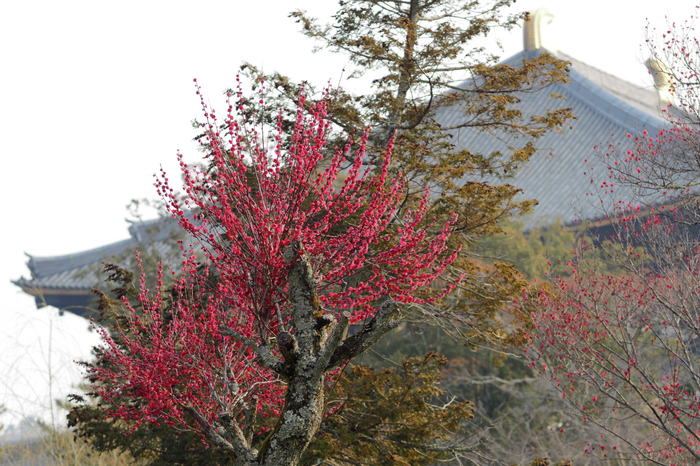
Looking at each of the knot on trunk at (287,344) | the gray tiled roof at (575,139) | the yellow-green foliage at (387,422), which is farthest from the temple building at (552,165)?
the knot on trunk at (287,344)

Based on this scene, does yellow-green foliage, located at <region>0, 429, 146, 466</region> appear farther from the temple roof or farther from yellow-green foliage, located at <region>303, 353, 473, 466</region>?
the temple roof

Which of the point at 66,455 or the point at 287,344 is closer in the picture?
the point at 287,344

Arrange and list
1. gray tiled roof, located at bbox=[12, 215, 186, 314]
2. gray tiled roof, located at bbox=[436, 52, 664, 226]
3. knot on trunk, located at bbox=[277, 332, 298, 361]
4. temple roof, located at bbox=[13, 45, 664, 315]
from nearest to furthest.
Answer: knot on trunk, located at bbox=[277, 332, 298, 361]
gray tiled roof, located at bbox=[436, 52, 664, 226]
temple roof, located at bbox=[13, 45, 664, 315]
gray tiled roof, located at bbox=[12, 215, 186, 314]

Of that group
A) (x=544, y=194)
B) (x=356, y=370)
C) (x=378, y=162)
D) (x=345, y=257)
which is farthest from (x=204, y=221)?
(x=544, y=194)

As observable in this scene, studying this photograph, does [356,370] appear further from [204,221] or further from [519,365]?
[519,365]

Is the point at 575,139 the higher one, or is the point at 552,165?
the point at 575,139

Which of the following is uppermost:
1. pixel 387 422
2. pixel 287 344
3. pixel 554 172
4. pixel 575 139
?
pixel 287 344

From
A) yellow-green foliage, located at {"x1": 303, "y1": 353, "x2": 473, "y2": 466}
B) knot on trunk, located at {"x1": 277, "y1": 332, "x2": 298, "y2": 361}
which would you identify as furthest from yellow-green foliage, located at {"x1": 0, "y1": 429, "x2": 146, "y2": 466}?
knot on trunk, located at {"x1": 277, "y1": 332, "x2": 298, "y2": 361}

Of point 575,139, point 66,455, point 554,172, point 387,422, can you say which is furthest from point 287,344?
point 575,139

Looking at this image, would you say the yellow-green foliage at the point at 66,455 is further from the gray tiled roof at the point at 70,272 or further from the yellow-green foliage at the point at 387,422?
the gray tiled roof at the point at 70,272

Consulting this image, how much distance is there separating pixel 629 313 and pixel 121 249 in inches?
954

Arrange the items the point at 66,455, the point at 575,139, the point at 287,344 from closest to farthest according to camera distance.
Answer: the point at 287,344 → the point at 66,455 → the point at 575,139

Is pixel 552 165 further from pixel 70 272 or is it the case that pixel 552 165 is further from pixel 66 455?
pixel 66 455

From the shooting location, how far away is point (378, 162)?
25.8 ft
